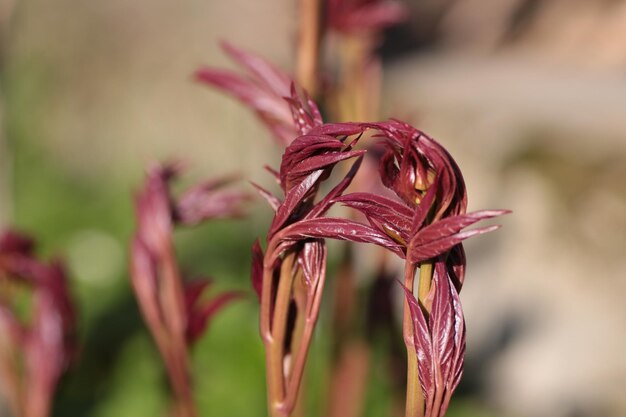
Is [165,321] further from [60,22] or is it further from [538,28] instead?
[60,22]

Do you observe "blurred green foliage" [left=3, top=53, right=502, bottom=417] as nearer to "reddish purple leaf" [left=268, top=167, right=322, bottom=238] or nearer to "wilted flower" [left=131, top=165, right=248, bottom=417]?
"wilted flower" [left=131, top=165, right=248, bottom=417]

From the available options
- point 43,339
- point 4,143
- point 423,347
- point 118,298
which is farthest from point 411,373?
point 118,298

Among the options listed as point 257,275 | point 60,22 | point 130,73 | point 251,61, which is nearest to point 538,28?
point 130,73

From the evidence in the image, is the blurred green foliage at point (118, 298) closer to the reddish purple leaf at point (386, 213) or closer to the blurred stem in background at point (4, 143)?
the blurred stem in background at point (4, 143)

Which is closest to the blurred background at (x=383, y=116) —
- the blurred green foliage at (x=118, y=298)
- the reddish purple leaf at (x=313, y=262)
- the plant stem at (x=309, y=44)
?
the blurred green foliage at (x=118, y=298)

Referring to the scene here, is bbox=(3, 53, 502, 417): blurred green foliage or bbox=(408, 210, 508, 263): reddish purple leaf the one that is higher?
bbox=(408, 210, 508, 263): reddish purple leaf

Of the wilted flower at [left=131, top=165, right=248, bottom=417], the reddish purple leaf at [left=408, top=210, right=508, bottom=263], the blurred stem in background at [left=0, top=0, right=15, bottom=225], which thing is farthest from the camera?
the blurred stem in background at [left=0, top=0, right=15, bottom=225]

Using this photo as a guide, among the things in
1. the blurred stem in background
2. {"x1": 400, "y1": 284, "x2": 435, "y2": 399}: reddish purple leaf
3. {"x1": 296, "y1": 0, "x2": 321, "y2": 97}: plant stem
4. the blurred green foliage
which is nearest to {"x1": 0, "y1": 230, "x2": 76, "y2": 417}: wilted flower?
the blurred green foliage
